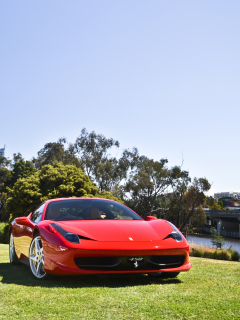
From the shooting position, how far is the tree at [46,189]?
95.1 feet

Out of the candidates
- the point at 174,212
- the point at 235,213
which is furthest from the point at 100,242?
the point at 235,213

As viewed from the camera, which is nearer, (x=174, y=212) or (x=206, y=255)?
(x=206, y=255)

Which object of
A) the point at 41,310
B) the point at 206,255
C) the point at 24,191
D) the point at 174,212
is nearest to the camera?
the point at 41,310

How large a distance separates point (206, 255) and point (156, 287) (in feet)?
57.6

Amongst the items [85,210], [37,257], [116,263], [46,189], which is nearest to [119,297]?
[116,263]

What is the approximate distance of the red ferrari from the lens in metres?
4.42

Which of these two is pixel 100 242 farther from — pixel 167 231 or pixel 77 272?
pixel 167 231

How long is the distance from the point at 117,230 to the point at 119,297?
1287mm

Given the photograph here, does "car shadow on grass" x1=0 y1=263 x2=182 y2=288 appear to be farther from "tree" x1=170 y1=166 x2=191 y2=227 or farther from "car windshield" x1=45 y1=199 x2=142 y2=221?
"tree" x1=170 y1=166 x2=191 y2=227

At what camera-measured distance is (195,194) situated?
54.7 meters

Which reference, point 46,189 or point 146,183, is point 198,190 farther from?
point 46,189

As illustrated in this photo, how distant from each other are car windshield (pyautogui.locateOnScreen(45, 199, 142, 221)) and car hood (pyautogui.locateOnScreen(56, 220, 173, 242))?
1.32ft

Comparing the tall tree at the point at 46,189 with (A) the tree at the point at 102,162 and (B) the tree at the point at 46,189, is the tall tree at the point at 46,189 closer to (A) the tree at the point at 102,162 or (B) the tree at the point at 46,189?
(B) the tree at the point at 46,189

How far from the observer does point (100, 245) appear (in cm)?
442
